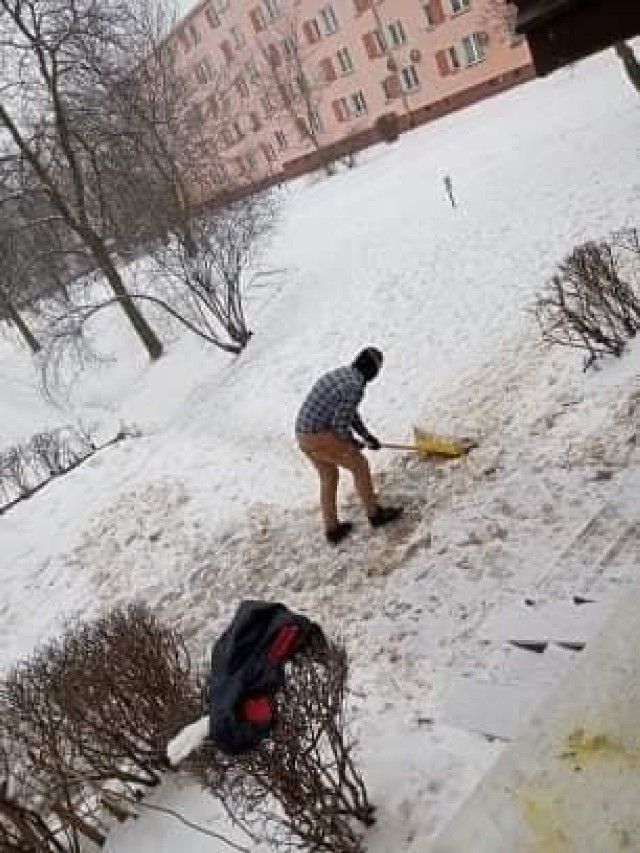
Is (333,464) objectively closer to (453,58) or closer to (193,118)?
(193,118)

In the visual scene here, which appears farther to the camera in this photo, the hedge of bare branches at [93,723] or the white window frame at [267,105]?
the white window frame at [267,105]

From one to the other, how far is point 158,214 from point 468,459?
12.9 metres

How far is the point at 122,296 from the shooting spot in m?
16.9

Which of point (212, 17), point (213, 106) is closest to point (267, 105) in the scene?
point (213, 106)

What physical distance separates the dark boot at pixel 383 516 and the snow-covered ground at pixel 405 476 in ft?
0.43

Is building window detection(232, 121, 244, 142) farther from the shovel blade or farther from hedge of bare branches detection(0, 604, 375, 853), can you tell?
hedge of bare branches detection(0, 604, 375, 853)

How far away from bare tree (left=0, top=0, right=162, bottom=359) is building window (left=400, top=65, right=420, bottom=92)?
17.7 m

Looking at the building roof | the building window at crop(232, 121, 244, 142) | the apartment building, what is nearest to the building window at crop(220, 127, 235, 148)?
the apartment building

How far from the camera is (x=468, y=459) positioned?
24.5 ft

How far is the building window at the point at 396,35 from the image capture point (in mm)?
32156

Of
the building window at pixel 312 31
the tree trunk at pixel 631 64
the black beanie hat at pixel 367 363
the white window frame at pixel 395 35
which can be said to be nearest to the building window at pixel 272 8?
the building window at pixel 312 31

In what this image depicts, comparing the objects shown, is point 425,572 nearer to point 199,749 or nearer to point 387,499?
point 387,499

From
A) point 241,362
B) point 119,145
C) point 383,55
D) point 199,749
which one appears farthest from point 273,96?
point 199,749

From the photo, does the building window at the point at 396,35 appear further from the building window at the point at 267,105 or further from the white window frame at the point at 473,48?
the building window at the point at 267,105
